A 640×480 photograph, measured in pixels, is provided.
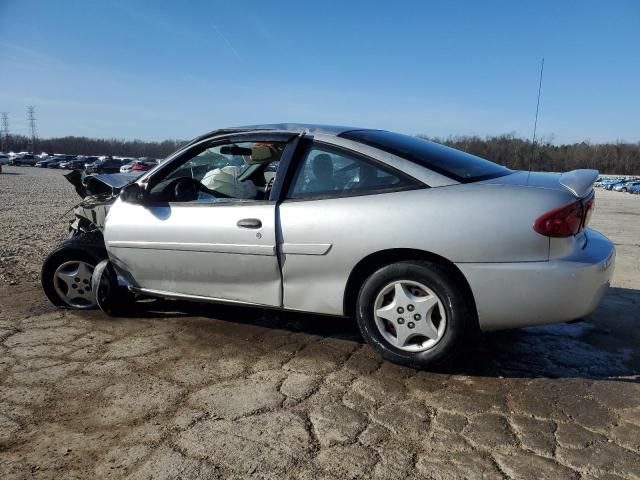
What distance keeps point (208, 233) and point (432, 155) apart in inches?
62.9

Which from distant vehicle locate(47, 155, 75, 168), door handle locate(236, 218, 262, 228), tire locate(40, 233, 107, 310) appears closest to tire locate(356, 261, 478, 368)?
door handle locate(236, 218, 262, 228)

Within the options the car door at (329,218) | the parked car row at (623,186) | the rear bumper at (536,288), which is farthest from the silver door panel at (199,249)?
the parked car row at (623,186)

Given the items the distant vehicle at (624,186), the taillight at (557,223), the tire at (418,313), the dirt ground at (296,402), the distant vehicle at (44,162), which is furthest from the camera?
the distant vehicle at (44,162)

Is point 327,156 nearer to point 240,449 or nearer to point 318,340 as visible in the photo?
point 318,340

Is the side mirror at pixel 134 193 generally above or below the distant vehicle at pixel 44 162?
above

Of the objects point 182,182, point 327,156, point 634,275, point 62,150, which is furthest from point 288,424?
point 62,150

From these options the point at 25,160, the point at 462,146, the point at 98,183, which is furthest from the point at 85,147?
the point at 98,183

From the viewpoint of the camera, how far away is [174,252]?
12.3 feet

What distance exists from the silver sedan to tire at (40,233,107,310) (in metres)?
0.44

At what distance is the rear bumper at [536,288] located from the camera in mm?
2805

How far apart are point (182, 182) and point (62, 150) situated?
14434cm

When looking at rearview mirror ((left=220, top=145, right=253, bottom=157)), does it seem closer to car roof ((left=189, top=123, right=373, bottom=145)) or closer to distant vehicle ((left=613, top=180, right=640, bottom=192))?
car roof ((left=189, top=123, right=373, bottom=145))

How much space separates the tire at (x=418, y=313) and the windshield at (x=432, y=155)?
0.63 metres

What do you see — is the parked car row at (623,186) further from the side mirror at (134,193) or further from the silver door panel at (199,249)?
the side mirror at (134,193)
